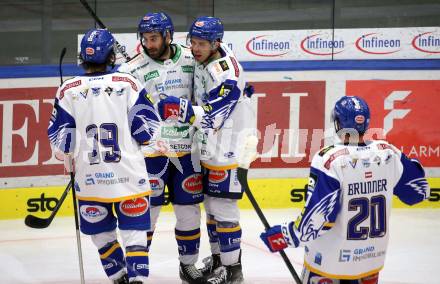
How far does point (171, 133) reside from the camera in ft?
16.3

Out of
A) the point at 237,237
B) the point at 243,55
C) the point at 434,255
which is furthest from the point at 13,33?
the point at 434,255

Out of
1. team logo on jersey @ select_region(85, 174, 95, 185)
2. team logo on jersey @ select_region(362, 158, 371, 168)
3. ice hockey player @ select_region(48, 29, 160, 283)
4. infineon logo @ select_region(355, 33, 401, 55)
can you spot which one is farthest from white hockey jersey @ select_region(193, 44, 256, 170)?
infineon logo @ select_region(355, 33, 401, 55)

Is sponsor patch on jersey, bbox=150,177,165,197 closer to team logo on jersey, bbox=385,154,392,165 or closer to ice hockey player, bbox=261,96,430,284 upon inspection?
ice hockey player, bbox=261,96,430,284

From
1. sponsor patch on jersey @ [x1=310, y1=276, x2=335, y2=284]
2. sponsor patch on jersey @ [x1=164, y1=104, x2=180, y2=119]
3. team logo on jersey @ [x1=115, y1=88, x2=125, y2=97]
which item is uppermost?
team logo on jersey @ [x1=115, y1=88, x2=125, y2=97]

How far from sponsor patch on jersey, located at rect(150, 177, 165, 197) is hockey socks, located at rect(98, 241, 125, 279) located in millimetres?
595

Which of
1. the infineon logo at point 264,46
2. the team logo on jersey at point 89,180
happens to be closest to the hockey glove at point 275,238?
the team logo on jersey at point 89,180

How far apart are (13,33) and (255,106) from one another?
Result: 2.31 m

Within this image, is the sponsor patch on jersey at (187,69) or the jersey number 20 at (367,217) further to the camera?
the sponsor patch on jersey at (187,69)

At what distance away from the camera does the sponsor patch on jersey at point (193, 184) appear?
4.95 metres

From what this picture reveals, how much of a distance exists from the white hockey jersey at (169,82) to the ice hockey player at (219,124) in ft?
0.27

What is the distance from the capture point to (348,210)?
10.9 feet

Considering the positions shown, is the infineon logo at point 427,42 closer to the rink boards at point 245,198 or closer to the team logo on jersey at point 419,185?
the rink boards at point 245,198

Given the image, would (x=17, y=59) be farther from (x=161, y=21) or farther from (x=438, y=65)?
(x=438, y=65)

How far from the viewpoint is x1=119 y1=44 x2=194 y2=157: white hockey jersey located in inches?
192
